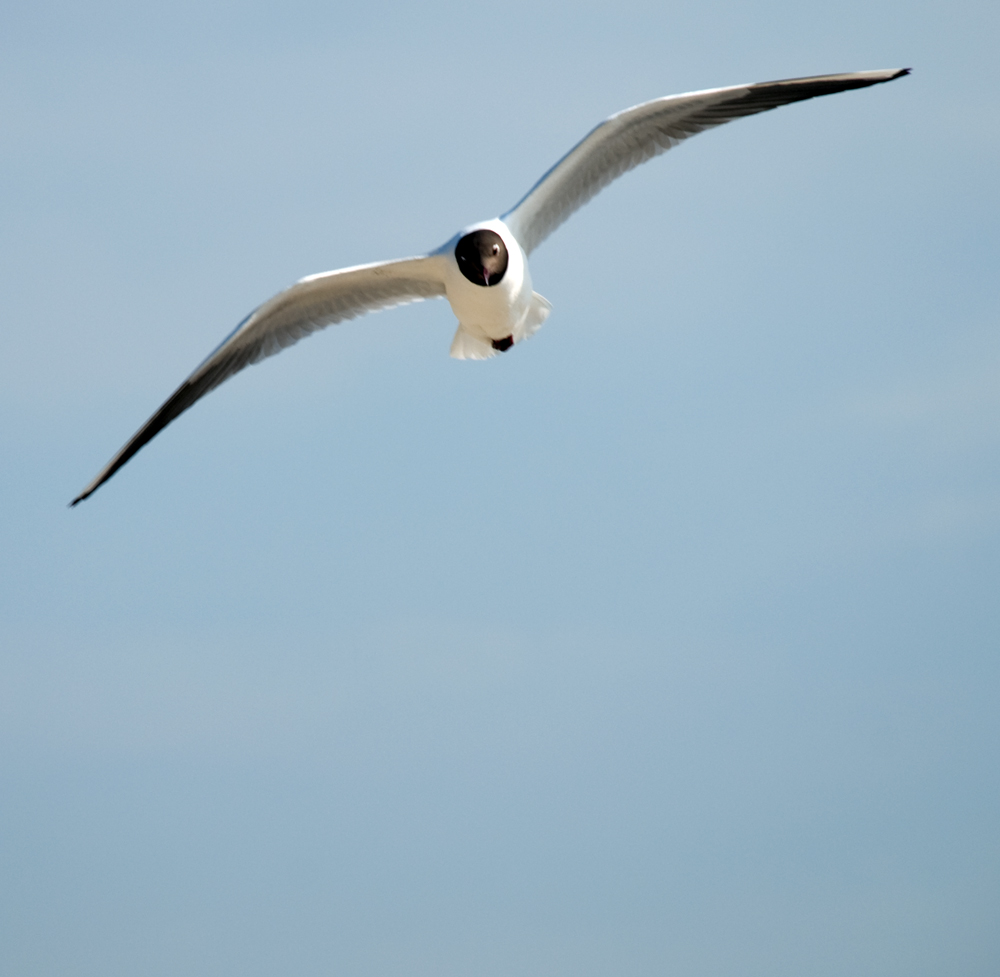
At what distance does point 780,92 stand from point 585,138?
5.44 ft

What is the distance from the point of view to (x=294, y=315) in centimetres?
1205

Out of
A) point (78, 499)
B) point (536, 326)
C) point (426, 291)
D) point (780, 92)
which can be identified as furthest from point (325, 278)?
point (780, 92)

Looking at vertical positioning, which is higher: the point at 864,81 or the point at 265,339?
the point at 265,339

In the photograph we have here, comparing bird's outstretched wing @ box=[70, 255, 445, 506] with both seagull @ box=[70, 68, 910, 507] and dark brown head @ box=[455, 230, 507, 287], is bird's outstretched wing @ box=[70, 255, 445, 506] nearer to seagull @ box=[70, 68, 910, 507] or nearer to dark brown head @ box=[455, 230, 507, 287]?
seagull @ box=[70, 68, 910, 507]

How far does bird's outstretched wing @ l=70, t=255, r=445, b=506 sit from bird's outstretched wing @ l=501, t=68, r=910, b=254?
3.11ft

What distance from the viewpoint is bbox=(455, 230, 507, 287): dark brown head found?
10.5 meters

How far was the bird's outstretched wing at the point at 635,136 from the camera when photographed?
10859 mm

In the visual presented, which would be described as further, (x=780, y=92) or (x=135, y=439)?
(x=135, y=439)

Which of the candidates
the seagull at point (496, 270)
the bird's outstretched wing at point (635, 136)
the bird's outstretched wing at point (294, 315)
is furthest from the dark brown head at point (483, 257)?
the bird's outstretched wing at point (294, 315)

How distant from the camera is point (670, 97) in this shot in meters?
10.8

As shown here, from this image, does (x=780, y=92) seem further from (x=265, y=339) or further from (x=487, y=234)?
(x=265, y=339)

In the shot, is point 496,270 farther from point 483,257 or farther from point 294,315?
point 294,315

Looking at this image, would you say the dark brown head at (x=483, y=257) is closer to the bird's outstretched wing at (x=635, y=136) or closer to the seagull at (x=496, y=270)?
the seagull at (x=496, y=270)

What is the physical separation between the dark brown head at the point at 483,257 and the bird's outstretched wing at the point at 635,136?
1.68 feet
